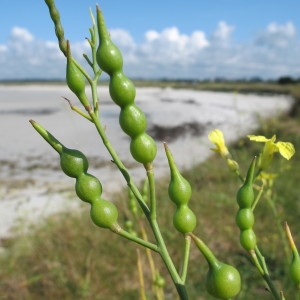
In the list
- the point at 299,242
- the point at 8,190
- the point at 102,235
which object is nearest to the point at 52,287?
the point at 102,235

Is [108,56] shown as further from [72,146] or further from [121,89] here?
[72,146]

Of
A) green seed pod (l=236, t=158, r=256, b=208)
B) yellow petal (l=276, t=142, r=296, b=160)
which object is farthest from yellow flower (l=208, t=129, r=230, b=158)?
green seed pod (l=236, t=158, r=256, b=208)

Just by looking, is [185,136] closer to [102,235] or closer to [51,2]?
[102,235]

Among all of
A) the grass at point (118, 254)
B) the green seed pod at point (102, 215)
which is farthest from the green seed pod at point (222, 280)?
the grass at point (118, 254)

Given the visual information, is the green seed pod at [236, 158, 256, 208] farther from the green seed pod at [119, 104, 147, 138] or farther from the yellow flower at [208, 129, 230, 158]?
the yellow flower at [208, 129, 230, 158]

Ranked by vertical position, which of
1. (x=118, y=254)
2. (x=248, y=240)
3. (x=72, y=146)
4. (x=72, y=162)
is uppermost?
(x=72, y=162)

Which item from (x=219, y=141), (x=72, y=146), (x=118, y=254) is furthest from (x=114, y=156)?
(x=72, y=146)
